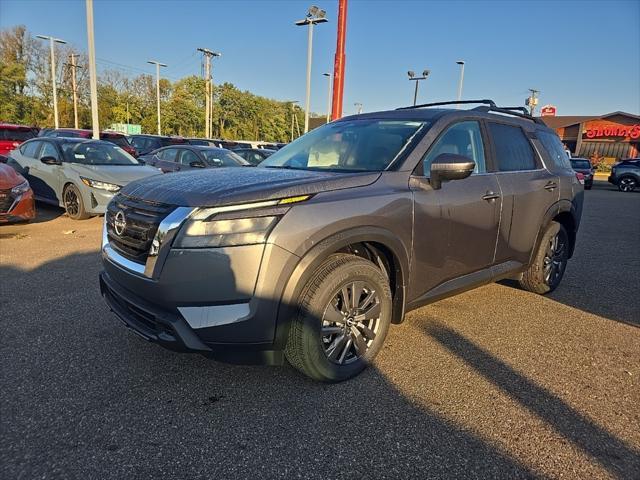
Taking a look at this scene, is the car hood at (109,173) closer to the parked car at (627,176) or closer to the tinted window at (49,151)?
the tinted window at (49,151)

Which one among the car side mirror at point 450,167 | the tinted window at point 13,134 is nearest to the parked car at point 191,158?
the tinted window at point 13,134

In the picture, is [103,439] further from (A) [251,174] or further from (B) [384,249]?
(B) [384,249]

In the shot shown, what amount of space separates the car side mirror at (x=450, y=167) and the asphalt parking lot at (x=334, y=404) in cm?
134

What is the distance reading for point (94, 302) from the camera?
13.3 ft

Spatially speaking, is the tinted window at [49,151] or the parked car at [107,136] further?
the parked car at [107,136]

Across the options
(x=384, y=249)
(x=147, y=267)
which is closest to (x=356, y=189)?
(x=384, y=249)

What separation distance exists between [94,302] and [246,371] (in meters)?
1.93

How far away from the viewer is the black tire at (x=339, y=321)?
2570 millimetres

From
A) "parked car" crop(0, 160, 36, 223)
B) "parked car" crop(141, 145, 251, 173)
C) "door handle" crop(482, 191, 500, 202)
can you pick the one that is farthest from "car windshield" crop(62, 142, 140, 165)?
"door handle" crop(482, 191, 500, 202)

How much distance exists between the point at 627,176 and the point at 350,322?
26.1m

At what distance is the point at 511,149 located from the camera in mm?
4074

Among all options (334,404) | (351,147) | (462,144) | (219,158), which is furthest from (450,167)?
(219,158)

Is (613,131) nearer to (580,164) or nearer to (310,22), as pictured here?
(580,164)

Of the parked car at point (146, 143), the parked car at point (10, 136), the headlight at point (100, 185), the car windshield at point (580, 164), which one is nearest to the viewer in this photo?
the headlight at point (100, 185)
